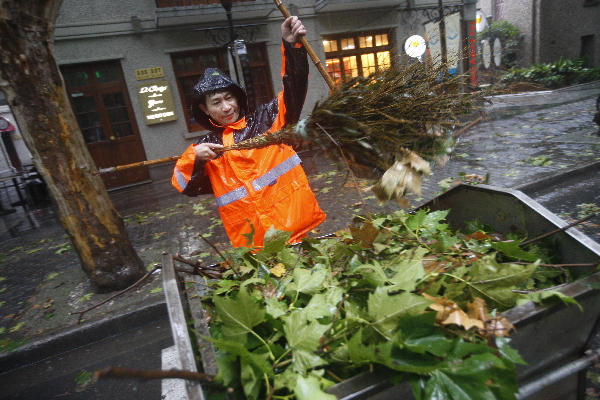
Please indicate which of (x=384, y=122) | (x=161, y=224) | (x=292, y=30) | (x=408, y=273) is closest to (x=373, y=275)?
(x=408, y=273)

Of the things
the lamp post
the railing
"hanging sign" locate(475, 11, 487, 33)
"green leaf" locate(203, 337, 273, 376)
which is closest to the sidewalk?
"green leaf" locate(203, 337, 273, 376)

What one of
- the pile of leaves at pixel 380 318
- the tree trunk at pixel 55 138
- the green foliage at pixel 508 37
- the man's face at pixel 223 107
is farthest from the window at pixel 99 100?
the green foliage at pixel 508 37

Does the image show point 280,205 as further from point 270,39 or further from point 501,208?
point 270,39

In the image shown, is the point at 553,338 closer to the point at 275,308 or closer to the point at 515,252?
the point at 515,252

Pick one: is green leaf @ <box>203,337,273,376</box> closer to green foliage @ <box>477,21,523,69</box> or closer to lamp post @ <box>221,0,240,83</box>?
lamp post @ <box>221,0,240,83</box>

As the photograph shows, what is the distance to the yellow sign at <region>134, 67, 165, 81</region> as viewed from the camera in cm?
996

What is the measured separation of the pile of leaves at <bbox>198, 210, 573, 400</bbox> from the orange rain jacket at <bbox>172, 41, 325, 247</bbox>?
829 mm

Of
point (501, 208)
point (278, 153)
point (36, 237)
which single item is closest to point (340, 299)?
point (501, 208)

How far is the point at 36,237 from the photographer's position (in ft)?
22.8

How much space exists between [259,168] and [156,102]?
29.5ft

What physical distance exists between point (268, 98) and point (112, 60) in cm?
464

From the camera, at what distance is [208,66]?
10.7m

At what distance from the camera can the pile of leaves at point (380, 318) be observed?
1.02 meters

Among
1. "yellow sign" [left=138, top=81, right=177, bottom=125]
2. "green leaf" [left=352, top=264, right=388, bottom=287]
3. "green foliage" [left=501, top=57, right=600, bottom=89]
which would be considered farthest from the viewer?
"green foliage" [left=501, top=57, right=600, bottom=89]
